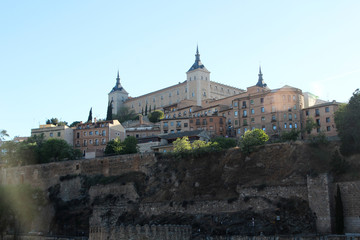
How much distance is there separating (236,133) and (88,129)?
89.5ft

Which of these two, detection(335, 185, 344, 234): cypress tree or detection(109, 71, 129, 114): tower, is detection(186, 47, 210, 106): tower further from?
detection(335, 185, 344, 234): cypress tree

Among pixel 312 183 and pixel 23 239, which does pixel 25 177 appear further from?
pixel 312 183

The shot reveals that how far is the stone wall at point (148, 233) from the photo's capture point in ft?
135

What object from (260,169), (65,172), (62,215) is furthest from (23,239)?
(260,169)

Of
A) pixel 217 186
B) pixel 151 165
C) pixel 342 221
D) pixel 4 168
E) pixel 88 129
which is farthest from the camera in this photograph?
pixel 88 129

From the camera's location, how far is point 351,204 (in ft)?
143

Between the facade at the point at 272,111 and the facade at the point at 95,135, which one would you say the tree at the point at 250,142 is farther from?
the facade at the point at 95,135

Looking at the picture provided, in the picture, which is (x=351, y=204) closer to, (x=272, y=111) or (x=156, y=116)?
(x=272, y=111)

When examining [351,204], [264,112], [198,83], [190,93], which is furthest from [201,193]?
[190,93]

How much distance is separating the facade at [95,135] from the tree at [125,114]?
30701 mm

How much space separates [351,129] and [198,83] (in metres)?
66.0

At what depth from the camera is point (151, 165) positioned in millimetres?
63000

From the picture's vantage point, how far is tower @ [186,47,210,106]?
4434 inches

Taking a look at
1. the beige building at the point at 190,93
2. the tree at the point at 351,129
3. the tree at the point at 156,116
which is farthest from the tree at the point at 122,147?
the tree at the point at 351,129
